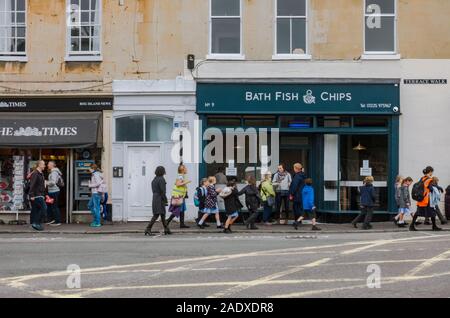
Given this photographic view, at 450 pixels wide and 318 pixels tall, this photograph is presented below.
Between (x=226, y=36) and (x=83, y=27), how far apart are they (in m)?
4.46

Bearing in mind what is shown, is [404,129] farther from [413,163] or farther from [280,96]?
[280,96]

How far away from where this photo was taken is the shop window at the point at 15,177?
22156 mm

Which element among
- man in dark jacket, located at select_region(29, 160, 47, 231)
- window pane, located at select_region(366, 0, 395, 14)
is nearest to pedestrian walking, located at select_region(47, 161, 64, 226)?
man in dark jacket, located at select_region(29, 160, 47, 231)

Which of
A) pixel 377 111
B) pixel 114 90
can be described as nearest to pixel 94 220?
pixel 114 90

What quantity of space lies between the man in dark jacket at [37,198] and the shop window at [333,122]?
838 centimetres

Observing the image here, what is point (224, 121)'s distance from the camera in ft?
72.2

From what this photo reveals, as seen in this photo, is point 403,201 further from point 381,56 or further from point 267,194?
point 381,56

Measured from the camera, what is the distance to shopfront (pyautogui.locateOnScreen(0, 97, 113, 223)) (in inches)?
850

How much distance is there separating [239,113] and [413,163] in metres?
5.49

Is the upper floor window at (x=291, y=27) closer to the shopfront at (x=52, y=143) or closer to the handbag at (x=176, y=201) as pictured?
the shopfront at (x=52, y=143)

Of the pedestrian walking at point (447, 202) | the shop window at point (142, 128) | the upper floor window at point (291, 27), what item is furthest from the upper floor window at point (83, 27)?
the pedestrian walking at point (447, 202)

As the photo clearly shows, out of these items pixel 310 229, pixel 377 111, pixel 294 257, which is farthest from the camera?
pixel 377 111

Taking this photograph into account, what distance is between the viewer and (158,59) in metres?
22.1

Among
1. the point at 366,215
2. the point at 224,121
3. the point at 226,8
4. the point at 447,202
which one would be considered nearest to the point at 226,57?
the point at 226,8
